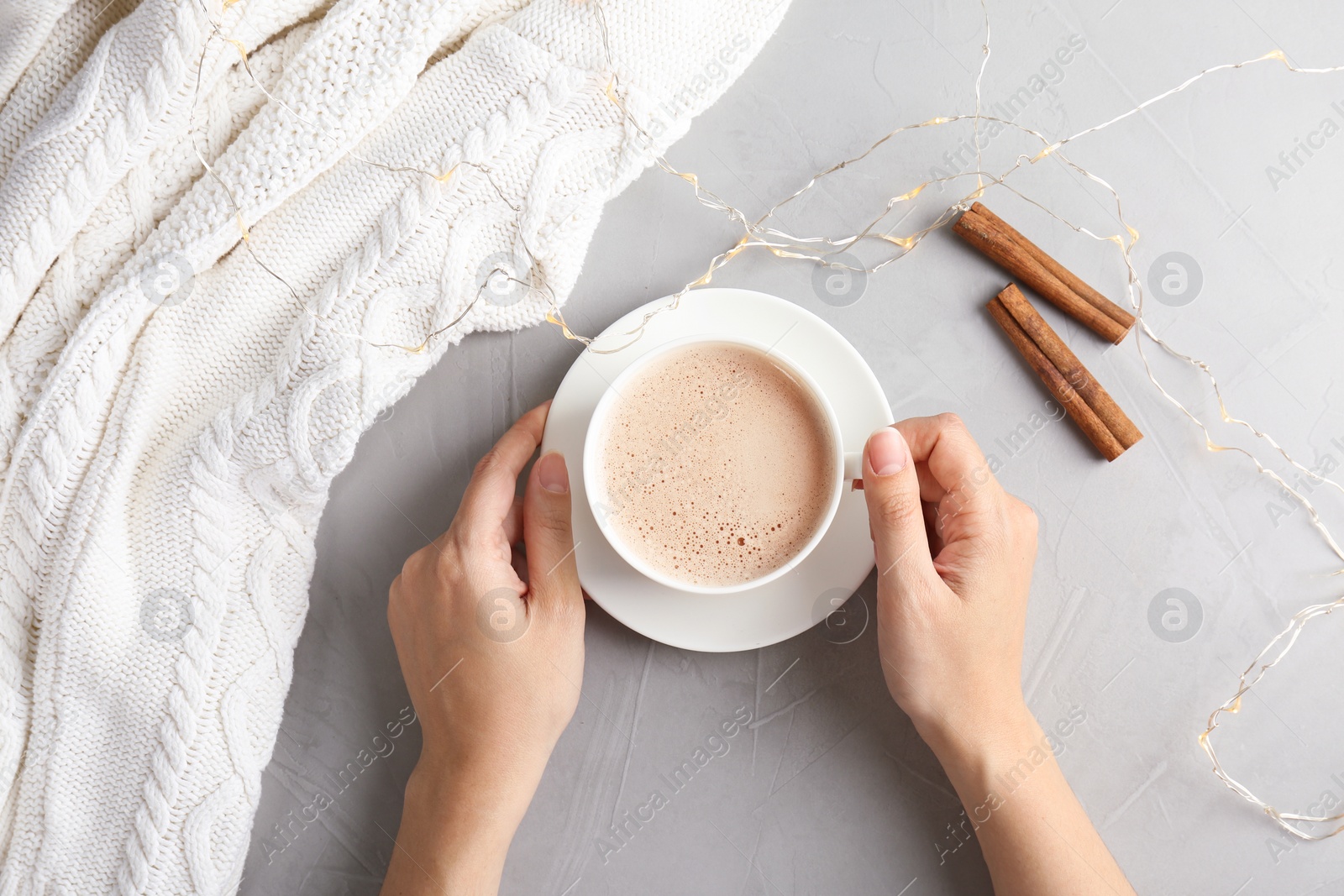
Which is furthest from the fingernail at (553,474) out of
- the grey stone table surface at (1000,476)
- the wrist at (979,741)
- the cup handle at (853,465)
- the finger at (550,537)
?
the wrist at (979,741)

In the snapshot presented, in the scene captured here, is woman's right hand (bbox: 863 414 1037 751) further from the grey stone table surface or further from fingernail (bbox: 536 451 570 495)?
fingernail (bbox: 536 451 570 495)

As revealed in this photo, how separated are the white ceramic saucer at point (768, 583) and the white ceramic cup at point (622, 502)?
3.1 inches

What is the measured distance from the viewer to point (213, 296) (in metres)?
0.84

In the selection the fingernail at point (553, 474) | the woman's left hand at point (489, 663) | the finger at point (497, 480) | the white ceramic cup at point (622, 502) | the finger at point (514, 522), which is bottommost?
the woman's left hand at point (489, 663)

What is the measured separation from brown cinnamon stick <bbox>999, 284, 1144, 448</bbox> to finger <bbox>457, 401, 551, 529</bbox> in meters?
0.61

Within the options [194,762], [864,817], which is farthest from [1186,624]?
[194,762]

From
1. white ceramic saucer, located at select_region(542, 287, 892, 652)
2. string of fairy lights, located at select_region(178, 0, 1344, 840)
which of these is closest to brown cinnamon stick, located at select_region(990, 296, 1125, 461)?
string of fairy lights, located at select_region(178, 0, 1344, 840)

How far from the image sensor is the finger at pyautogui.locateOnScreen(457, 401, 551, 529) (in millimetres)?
803

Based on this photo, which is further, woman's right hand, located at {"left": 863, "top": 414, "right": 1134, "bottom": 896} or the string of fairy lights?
the string of fairy lights

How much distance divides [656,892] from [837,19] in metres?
1.15

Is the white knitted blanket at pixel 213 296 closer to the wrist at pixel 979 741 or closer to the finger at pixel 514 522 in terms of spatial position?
the finger at pixel 514 522

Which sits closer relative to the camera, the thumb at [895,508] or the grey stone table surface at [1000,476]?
the thumb at [895,508]

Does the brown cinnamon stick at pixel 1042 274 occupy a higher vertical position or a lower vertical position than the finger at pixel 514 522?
higher

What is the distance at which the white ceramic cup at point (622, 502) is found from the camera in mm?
690
